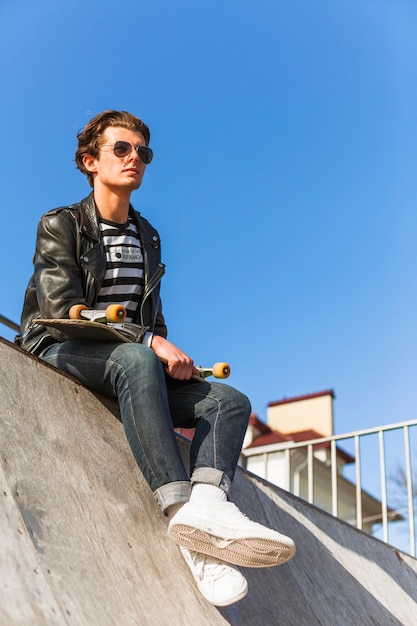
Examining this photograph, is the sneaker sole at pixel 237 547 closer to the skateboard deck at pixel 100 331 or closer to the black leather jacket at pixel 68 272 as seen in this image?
A: the skateboard deck at pixel 100 331

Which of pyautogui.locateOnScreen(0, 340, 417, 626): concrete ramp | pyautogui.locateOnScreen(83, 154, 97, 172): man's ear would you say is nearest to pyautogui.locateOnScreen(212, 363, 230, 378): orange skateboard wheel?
pyautogui.locateOnScreen(0, 340, 417, 626): concrete ramp

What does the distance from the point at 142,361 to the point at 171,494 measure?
49 centimetres

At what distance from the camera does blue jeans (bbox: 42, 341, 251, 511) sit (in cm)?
295

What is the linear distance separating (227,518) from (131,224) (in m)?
1.55

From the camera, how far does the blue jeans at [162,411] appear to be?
2.95 metres

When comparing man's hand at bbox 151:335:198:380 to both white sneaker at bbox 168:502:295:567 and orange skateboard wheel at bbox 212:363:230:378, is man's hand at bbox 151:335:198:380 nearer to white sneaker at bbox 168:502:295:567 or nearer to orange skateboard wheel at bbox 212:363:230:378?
orange skateboard wheel at bbox 212:363:230:378

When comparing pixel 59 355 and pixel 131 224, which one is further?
pixel 131 224

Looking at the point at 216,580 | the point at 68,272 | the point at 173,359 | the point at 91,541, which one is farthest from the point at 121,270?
the point at 216,580

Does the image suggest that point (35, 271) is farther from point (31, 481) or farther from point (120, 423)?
point (31, 481)

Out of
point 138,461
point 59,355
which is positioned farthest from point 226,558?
point 59,355

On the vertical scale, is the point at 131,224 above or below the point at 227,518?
above


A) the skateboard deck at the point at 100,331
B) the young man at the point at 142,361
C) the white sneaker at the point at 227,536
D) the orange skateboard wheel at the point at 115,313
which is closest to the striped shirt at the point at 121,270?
the young man at the point at 142,361

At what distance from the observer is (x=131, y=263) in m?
3.65

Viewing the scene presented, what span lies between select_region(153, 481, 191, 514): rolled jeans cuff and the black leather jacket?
0.78 meters
